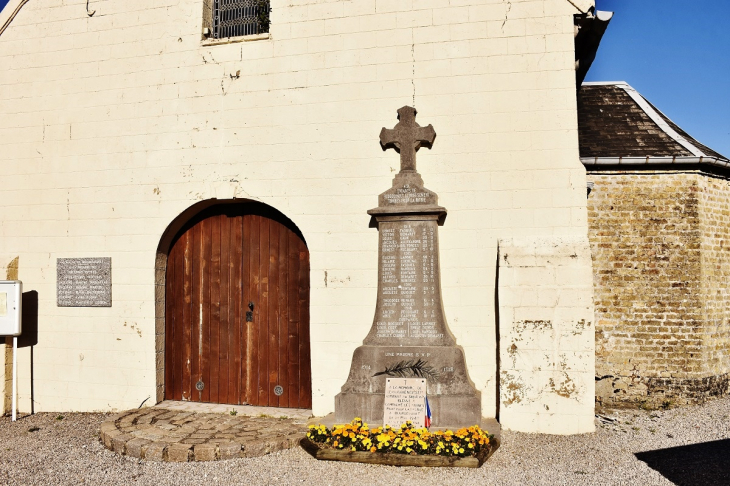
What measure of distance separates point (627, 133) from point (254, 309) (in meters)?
6.25

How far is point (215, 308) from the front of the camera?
698cm

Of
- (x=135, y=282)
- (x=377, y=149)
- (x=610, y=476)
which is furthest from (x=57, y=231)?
(x=610, y=476)

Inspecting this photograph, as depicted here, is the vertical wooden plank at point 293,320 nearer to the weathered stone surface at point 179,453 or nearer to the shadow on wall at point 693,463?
the weathered stone surface at point 179,453

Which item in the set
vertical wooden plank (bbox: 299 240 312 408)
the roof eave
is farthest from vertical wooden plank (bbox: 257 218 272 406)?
the roof eave

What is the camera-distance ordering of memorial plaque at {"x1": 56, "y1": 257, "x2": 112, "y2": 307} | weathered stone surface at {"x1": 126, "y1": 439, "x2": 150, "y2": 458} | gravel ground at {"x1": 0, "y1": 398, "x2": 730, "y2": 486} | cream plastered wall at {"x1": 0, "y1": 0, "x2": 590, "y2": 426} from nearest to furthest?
gravel ground at {"x1": 0, "y1": 398, "x2": 730, "y2": 486}, weathered stone surface at {"x1": 126, "y1": 439, "x2": 150, "y2": 458}, cream plastered wall at {"x1": 0, "y1": 0, "x2": 590, "y2": 426}, memorial plaque at {"x1": 56, "y1": 257, "x2": 112, "y2": 307}

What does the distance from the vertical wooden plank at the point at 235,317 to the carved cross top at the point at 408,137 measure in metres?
2.17

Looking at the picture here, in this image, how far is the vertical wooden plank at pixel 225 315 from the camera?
6.91 meters

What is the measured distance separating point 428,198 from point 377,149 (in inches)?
35.3

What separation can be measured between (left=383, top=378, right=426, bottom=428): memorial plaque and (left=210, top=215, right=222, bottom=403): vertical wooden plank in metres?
2.50

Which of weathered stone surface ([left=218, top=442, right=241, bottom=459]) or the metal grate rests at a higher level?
the metal grate

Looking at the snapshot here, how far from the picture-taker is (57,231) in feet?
23.3

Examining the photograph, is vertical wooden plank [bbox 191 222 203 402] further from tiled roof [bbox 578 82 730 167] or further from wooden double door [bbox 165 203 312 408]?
tiled roof [bbox 578 82 730 167]

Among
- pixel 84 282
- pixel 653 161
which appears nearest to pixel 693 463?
pixel 653 161

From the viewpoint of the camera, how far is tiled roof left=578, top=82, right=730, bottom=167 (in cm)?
Result: 781
